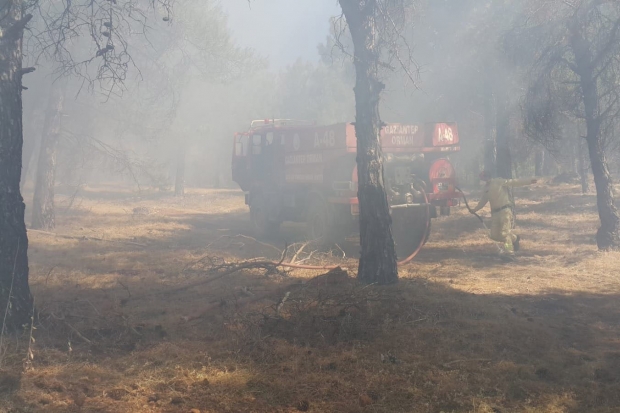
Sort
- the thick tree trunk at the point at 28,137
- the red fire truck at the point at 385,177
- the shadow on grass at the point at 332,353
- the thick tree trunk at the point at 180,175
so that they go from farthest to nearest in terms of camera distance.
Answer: the thick tree trunk at the point at 180,175 < the thick tree trunk at the point at 28,137 < the red fire truck at the point at 385,177 < the shadow on grass at the point at 332,353

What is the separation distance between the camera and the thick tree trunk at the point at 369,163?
7973mm

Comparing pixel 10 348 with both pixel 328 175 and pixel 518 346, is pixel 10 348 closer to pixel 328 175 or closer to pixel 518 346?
pixel 518 346

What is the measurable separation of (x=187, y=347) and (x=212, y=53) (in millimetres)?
19108

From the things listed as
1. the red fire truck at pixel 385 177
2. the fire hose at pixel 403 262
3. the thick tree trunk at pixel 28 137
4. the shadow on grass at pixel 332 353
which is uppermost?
the thick tree trunk at pixel 28 137

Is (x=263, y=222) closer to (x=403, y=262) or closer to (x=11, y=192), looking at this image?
(x=403, y=262)

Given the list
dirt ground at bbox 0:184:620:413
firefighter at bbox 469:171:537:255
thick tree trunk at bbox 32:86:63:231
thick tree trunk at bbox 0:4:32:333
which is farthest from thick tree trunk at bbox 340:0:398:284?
thick tree trunk at bbox 32:86:63:231

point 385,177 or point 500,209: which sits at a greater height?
point 385,177

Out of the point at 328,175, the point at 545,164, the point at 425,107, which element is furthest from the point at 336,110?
the point at 328,175

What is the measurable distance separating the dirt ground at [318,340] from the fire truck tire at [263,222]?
5297mm

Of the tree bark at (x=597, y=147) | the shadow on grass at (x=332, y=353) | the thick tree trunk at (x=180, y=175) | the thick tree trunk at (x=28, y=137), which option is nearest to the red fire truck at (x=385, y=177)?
the tree bark at (x=597, y=147)

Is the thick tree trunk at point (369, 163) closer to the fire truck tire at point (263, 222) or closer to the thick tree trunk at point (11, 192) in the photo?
the thick tree trunk at point (11, 192)

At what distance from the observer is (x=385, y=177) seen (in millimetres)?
11578

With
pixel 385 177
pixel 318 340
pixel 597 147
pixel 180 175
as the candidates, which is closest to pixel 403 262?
pixel 385 177

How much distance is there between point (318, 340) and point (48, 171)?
549 inches
